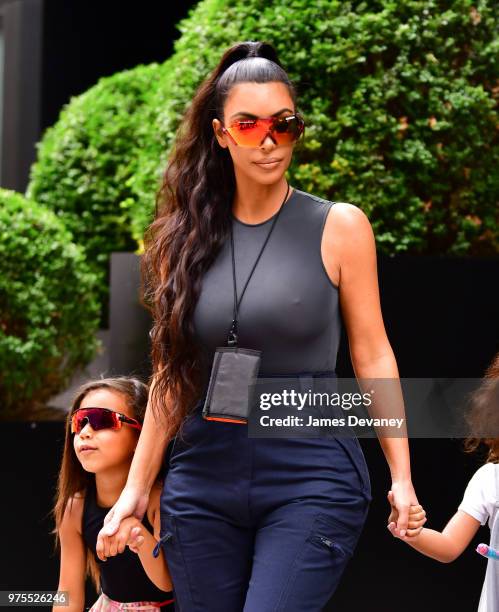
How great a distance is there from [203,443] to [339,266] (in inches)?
18.8

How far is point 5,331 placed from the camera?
198 inches

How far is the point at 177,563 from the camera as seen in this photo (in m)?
2.20

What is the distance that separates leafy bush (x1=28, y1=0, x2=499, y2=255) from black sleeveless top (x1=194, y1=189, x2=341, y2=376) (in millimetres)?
1736

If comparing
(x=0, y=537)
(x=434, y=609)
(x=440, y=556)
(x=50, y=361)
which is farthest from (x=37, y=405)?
(x=440, y=556)

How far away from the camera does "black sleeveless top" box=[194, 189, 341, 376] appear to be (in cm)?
219

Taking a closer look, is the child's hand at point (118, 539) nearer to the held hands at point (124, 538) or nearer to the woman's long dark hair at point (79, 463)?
the held hands at point (124, 538)

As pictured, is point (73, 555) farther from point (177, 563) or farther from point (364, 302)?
point (364, 302)

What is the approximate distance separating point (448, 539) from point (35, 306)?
297 centimetres

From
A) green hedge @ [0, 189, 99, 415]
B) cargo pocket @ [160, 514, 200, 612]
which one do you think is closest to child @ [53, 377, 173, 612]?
cargo pocket @ [160, 514, 200, 612]

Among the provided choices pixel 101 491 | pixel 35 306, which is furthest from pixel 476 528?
pixel 35 306

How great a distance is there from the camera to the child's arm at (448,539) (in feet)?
8.11

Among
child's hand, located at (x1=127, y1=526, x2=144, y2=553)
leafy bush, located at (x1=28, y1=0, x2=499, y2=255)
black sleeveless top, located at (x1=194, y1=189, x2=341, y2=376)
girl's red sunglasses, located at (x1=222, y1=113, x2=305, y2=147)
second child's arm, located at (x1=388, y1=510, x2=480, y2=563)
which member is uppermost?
leafy bush, located at (x1=28, y1=0, x2=499, y2=255)

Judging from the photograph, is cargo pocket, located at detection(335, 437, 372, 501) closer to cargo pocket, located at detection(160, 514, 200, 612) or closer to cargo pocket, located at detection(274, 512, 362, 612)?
cargo pocket, located at detection(274, 512, 362, 612)

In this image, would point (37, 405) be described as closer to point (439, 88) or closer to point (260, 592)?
point (439, 88)
